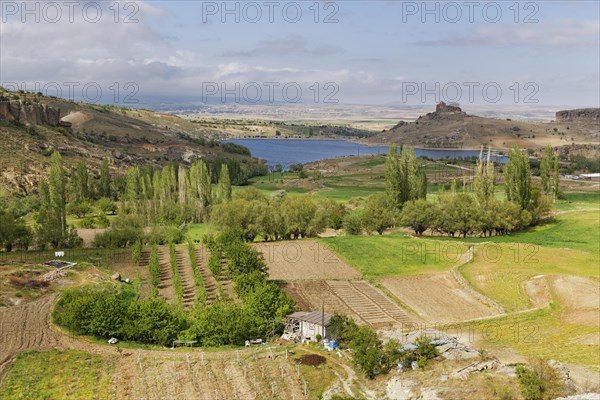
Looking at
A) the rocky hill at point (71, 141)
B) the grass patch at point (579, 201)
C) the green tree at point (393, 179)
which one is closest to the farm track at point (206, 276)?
the green tree at point (393, 179)

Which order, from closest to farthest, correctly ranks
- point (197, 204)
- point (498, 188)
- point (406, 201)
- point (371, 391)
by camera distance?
point (371, 391), point (406, 201), point (197, 204), point (498, 188)

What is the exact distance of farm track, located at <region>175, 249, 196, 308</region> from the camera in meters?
42.9

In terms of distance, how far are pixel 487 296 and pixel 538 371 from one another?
63.6ft

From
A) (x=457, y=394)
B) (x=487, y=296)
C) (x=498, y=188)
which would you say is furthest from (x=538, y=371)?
(x=498, y=188)

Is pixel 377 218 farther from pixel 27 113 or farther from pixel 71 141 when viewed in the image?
pixel 27 113

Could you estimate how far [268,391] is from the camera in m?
26.7

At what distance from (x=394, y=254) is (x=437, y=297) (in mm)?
13150

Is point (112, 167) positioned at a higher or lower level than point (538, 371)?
higher

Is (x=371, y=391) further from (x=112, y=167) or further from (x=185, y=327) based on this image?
(x=112, y=167)

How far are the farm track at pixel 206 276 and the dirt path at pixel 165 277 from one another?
107 inches

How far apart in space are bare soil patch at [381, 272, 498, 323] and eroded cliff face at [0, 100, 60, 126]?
329ft

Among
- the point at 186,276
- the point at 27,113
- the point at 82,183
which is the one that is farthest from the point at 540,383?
the point at 27,113

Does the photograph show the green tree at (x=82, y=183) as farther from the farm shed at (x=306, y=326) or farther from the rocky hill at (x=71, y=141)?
the farm shed at (x=306, y=326)

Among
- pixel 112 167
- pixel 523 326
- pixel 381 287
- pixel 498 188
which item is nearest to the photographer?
pixel 523 326
